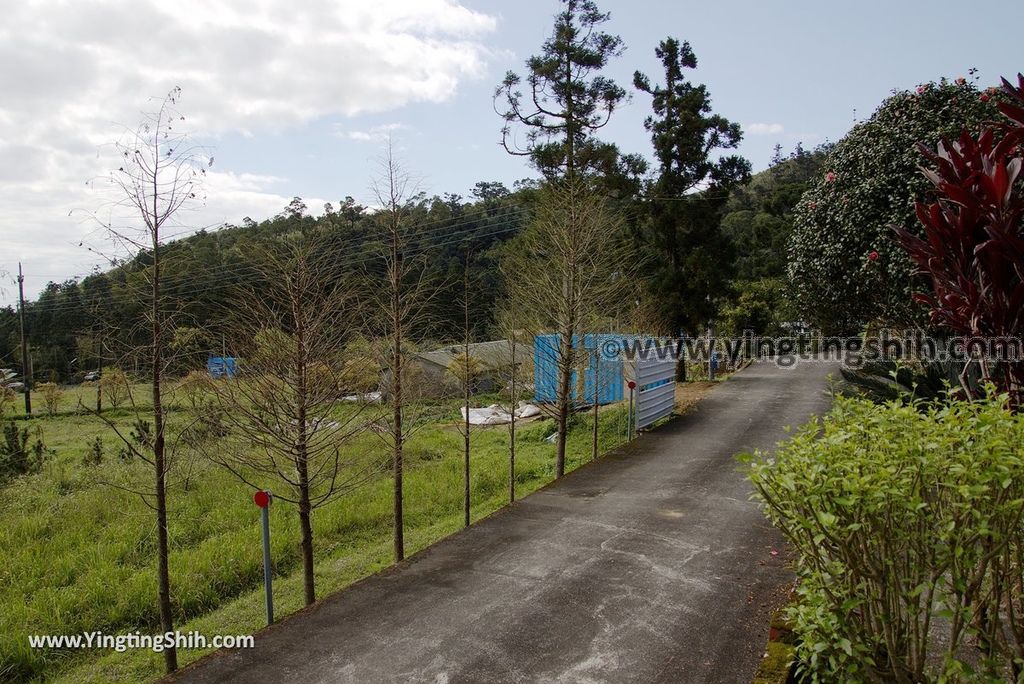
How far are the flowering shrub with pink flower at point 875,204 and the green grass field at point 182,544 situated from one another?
456 cm

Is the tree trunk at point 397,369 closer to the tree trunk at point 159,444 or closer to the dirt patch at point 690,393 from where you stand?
the tree trunk at point 159,444

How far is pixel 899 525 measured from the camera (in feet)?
8.50

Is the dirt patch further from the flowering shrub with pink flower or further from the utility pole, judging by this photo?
the utility pole

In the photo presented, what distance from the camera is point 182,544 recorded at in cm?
851

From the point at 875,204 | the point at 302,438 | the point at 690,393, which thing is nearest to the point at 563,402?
the point at 302,438

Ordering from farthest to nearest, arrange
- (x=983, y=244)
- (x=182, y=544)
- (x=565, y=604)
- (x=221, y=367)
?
(x=182, y=544) < (x=221, y=367) < (x=565, y=604) < (x=983, y=244)

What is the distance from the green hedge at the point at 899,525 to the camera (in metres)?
2.51

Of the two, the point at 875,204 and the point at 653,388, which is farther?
the point at 653,388

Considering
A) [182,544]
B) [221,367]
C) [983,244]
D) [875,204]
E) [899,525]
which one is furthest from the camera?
[875,204]

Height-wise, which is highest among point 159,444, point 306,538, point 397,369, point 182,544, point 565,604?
point 397,369

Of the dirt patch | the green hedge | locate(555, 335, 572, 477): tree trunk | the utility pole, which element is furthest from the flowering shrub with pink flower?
the utility pole

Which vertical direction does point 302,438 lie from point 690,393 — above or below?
above

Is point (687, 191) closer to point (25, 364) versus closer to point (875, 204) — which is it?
point (875, 204)

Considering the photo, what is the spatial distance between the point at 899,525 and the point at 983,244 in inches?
114
